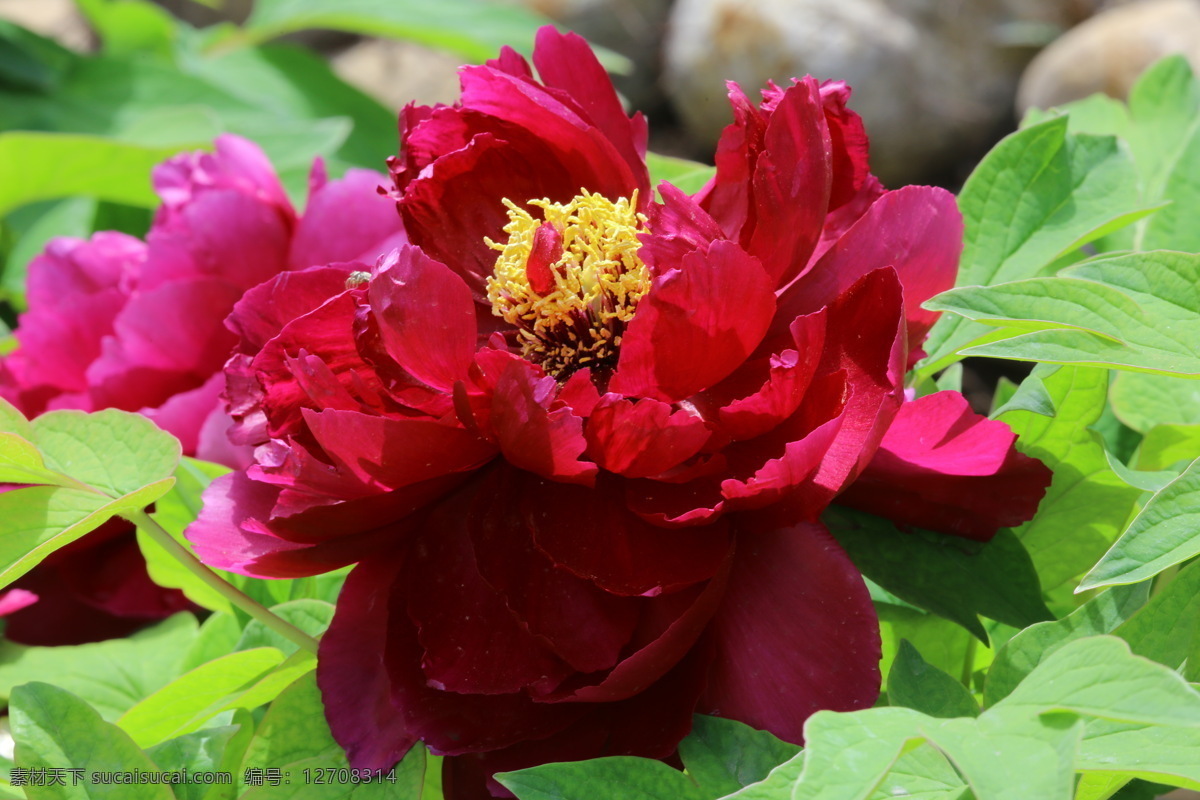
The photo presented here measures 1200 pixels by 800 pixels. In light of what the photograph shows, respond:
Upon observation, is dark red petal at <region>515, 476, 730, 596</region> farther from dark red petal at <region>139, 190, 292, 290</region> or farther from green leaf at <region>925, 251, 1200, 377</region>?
dark red petal at <region>139, 190, 292, 290</region>

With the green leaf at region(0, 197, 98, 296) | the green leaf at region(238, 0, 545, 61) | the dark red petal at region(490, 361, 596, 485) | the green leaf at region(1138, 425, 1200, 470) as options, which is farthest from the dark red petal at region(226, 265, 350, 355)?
the green leaf at region(238, 0, 545, 61)

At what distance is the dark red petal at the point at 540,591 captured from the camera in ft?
1.22

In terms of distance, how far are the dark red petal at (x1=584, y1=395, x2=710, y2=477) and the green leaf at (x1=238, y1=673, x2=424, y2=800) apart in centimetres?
12

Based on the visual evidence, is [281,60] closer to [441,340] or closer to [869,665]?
[441,340]

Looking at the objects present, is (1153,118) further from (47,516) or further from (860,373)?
(47,516)

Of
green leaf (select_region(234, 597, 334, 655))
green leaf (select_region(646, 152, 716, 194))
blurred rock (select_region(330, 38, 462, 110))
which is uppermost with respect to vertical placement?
green leaf (select_region(646, 152, 716, 194))

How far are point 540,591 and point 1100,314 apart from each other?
20cm

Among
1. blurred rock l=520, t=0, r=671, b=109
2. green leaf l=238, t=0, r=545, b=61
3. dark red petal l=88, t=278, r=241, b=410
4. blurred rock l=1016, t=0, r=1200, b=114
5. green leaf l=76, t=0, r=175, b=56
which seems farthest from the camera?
blurred rock l=520, t=0, r=671, b=109

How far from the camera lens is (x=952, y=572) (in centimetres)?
41

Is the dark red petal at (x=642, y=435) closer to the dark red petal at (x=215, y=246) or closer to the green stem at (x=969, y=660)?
the green stem at (x=969, y=660)

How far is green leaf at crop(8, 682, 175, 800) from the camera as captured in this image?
390 mm

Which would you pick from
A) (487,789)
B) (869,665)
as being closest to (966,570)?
(869,665)

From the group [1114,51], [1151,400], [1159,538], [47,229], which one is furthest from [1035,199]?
[1114,51]

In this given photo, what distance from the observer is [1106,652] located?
0.30 m
